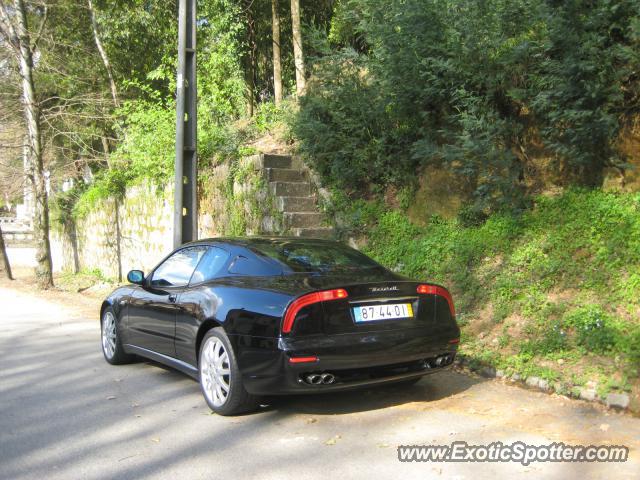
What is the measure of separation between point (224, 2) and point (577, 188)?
14243mm

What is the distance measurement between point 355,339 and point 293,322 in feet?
1.58

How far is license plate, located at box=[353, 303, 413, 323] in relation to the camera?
4715 mm

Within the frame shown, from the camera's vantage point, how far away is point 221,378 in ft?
16.5

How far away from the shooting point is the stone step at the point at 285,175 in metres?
11.7

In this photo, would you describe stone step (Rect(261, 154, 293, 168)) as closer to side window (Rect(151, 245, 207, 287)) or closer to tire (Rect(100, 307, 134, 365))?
tire (Rect(100, 307, 134, 365))

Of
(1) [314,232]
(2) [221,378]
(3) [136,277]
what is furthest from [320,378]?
(1) [314,232]

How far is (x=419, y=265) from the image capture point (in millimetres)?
8492

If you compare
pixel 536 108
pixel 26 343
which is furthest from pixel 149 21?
pixel 536 108

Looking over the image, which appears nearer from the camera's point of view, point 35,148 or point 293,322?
point 293,322

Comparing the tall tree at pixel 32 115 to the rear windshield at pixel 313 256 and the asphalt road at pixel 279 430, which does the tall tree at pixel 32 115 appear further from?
the rear windshield at pixel 313 256

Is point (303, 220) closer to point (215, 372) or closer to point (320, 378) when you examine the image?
point (215, 372)

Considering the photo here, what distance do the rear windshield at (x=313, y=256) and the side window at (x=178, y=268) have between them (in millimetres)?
723

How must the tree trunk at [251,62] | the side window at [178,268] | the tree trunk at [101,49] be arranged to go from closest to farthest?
the side window at [178,268] → the tree trunk at [251,62] → the tree trunk at [101,49]

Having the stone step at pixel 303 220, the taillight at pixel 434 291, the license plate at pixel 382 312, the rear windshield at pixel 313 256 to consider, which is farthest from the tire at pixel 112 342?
the stone step at pixel 303 220
